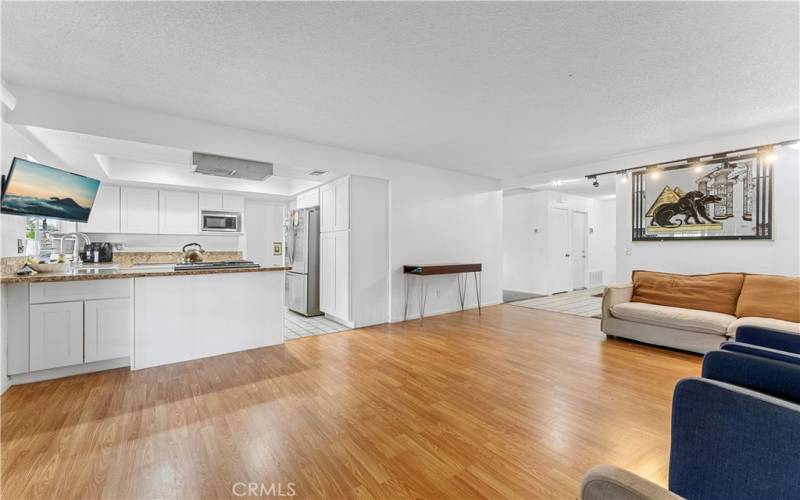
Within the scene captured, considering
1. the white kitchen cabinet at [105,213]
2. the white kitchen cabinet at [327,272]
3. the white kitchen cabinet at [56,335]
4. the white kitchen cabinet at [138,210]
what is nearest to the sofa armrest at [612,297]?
the white kitchen cabinet at [327,272]

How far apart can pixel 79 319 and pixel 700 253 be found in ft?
23.2

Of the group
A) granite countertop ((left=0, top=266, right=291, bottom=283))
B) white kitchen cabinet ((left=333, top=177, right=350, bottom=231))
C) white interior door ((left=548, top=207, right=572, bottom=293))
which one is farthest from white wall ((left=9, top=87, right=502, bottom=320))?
white interior door ((left=548, top=207, right=572, bottom=293))

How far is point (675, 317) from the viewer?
367 cm

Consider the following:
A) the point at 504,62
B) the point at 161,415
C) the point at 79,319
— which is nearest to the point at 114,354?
the point at 79,319

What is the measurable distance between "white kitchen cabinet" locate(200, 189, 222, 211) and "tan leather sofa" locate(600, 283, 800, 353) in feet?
20.3

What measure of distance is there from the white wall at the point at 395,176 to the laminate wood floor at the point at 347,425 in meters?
2.21

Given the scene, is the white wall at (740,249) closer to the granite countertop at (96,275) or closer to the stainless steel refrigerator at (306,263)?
the stainless steel refrigerator at (306,263)

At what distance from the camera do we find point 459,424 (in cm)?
221

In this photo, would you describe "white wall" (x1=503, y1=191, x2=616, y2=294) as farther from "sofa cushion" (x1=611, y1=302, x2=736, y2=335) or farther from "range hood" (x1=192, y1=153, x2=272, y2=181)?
"range hood" (x1=192, y1=153, x2=272, y2=181)

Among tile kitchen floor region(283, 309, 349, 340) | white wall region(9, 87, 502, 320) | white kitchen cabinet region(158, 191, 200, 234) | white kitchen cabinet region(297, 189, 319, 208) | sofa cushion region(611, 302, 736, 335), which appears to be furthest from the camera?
white kitchen cabinet region(297, 189, 319, 208)

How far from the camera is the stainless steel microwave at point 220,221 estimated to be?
5688mm

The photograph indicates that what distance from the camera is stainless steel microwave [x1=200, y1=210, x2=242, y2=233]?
5.69 metres

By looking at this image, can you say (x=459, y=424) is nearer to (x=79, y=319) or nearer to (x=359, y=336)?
(x=359, y=336)

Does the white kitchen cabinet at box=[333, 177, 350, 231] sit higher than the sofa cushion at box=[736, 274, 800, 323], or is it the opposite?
the white kitchen cabinet at box=[333, 177, 350, 231]
